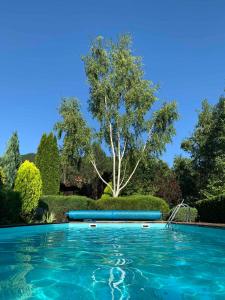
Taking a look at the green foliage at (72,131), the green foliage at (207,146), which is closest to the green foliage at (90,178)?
the green foliage at (72,131)

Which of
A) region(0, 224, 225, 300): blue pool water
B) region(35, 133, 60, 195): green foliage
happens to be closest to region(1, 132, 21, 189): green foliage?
region(35, 133, 60, 195): green foliage

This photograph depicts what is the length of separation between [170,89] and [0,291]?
25160 millimetres

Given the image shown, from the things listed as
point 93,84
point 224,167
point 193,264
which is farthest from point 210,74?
point 193,264

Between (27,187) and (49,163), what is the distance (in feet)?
34.7

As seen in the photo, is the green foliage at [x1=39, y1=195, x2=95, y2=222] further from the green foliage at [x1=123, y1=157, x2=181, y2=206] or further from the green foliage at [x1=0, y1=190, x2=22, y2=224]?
the green foliage at [x1=123, y1=157, x2=181, y2=206]

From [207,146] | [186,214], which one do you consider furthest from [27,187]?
[207,146]

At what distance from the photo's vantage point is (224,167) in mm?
25094

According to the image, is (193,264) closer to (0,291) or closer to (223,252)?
(223,252)

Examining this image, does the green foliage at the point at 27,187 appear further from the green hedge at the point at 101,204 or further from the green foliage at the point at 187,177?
the green foliage at the point at 187,177

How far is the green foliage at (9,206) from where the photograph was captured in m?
13.7

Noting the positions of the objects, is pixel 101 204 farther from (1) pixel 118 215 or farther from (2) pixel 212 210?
(2) pixel 212 210

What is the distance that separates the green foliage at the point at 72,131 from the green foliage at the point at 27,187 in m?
10.1

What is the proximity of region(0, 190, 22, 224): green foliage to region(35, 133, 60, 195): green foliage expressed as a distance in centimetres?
1055

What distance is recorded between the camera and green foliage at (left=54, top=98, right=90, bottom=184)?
26.1m
